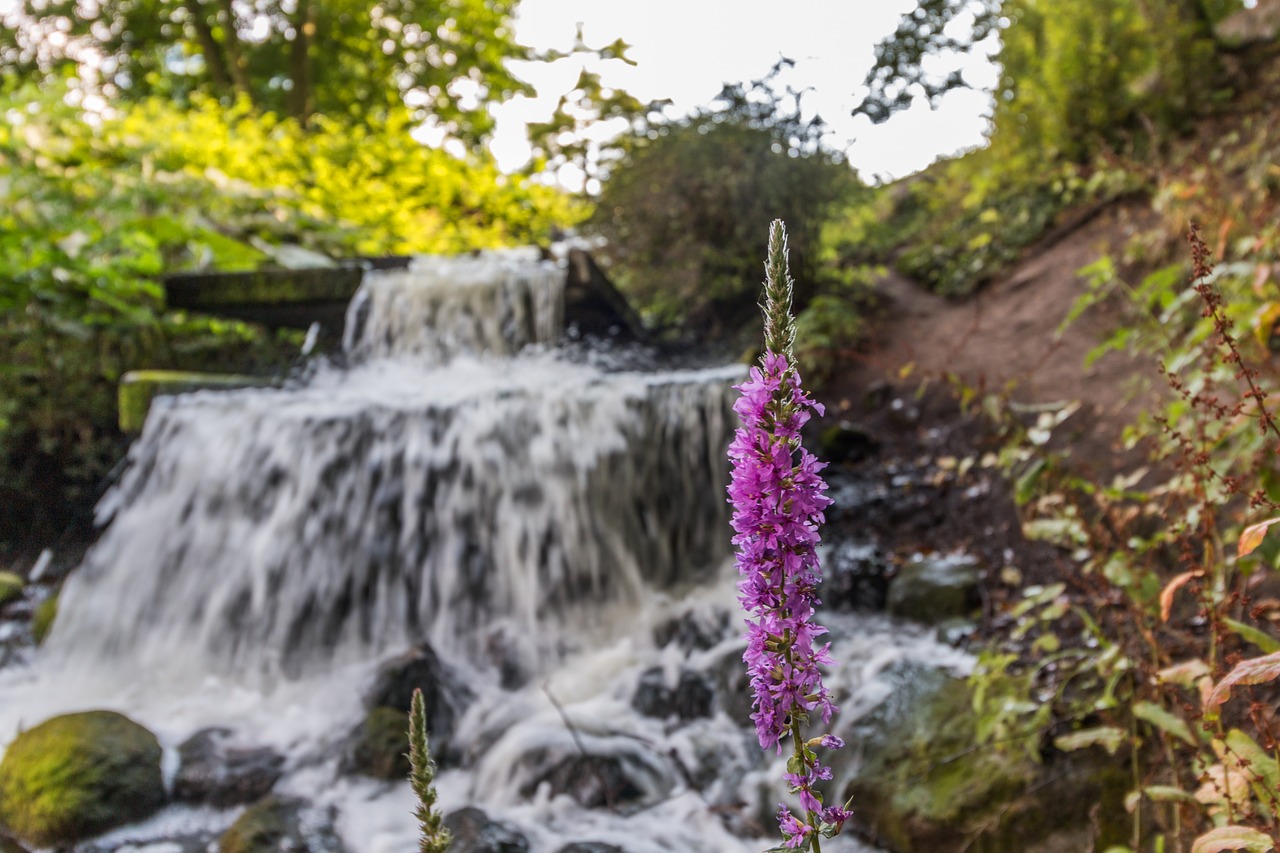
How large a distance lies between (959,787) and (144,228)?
646 cm

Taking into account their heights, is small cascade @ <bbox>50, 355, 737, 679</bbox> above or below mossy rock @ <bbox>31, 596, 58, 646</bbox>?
above

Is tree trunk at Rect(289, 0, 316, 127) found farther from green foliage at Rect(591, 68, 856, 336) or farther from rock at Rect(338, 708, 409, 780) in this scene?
rock at Rect(338, 708, 409, 780)

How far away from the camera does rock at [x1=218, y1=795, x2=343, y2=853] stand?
2.57 metres

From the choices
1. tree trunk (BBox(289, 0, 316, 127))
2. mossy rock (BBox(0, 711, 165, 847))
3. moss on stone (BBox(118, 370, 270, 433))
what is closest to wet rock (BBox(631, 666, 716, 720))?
mossy rock (BBox(0, 711, 165, 847))

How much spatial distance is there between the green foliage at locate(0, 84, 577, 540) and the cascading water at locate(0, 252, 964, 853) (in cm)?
69

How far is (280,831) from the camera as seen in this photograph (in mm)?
2656

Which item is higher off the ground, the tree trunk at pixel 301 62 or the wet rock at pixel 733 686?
the tree trunk at pixel 301 62

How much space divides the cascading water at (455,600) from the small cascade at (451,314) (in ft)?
4.02

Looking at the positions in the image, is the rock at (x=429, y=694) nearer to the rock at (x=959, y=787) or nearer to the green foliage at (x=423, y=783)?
the rock at (x=959, y=787)

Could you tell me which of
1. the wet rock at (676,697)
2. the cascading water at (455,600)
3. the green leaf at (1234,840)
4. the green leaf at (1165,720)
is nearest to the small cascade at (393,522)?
the cascading water at (455,600)

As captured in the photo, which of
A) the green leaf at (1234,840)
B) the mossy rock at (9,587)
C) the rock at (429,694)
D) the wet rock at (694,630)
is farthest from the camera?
the mossy rock at (9,587)

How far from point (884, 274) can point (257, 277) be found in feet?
16.9

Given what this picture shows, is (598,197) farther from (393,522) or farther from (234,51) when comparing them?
(234,51)

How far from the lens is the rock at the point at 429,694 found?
3.23m
